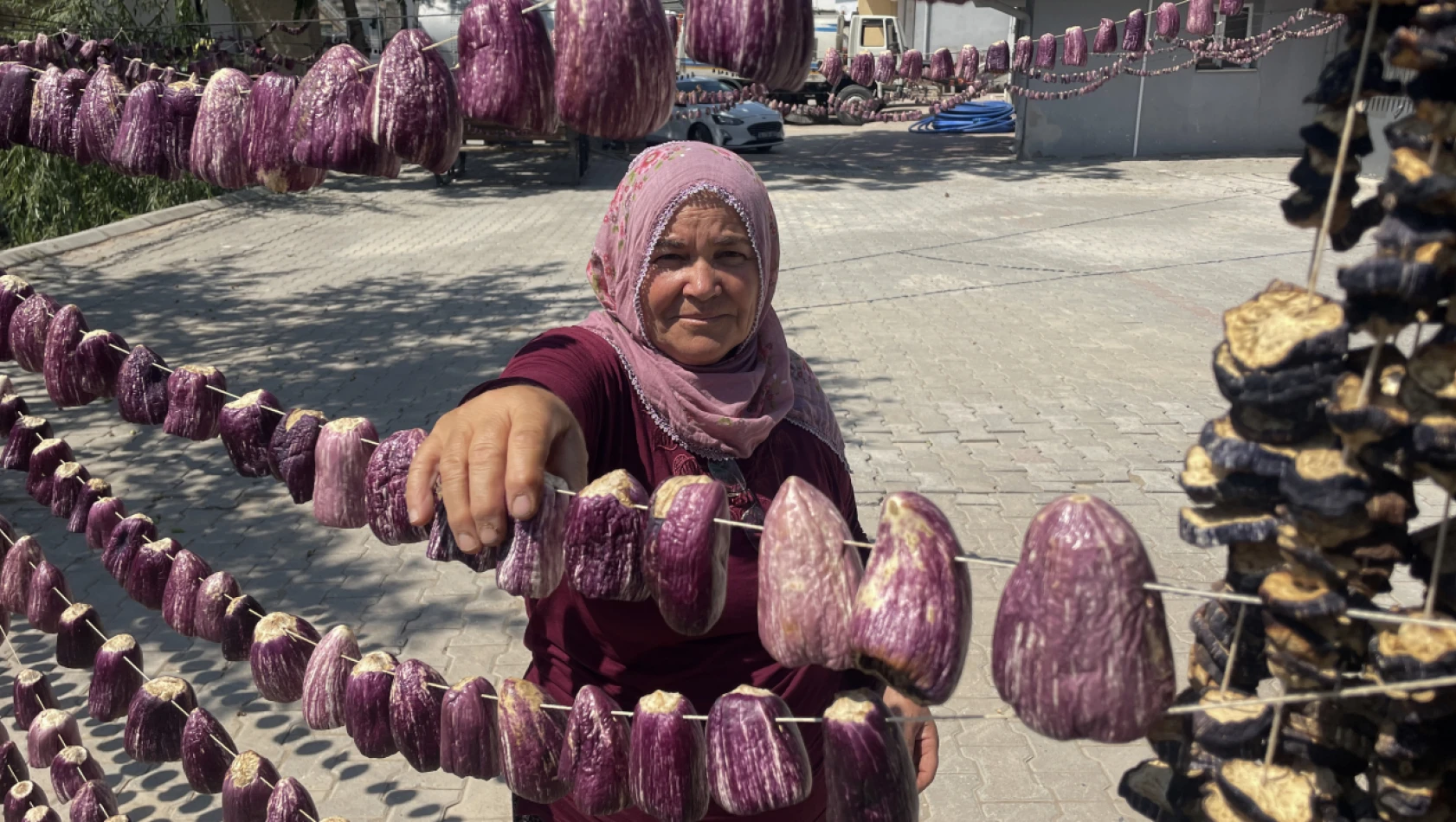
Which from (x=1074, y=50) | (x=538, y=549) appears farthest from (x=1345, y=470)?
(x=1074, y=50)

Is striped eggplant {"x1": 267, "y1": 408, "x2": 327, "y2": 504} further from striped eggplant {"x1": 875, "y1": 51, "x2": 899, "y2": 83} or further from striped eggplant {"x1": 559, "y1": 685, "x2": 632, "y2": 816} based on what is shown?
striped eggplant {"x1": 875, "y1": 51, "x2": 899, "y2": 83}

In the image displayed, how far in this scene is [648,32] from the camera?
0.99 m

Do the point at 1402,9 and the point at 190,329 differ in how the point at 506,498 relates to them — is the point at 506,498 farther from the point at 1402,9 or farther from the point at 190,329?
the point at 190,329

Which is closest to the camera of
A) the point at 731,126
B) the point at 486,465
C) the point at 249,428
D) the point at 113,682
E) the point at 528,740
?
the point at 486,465

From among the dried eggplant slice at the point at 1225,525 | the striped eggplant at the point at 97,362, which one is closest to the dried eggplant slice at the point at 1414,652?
the dried eggplant slice at the point at 1225,525

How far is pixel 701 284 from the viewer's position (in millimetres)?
1332

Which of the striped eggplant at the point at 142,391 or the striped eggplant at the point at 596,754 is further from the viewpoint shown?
the striped eggplant at the point at 142,391

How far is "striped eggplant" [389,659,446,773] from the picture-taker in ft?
4.45

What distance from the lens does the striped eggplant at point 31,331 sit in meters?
1.75

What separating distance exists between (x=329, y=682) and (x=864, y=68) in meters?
4.66

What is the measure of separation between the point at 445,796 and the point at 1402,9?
2728 millimetres

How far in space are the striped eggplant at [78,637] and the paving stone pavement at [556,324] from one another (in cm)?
91

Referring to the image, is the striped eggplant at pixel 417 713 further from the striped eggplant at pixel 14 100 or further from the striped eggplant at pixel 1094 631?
the striped eggplant at pixel 14 100

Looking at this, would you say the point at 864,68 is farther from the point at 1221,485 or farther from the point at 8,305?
the point at 1221,485
